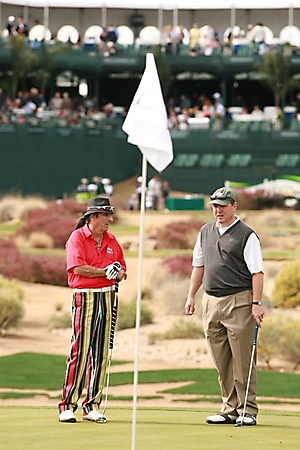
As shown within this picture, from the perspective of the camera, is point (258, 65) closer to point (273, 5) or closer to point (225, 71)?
point (225, 71)

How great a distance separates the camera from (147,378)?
53.8 ft

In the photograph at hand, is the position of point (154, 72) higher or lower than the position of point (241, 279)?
higher

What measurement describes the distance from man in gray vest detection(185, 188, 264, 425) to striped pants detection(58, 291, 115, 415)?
2.08 ft

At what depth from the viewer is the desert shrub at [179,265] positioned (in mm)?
25788

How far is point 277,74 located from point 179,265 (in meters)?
21.4

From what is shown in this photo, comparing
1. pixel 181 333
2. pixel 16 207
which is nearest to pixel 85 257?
pixel 181 333

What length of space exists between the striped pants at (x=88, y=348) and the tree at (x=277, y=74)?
1463 inches

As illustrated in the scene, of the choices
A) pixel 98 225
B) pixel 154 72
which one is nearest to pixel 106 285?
pixel 98 225

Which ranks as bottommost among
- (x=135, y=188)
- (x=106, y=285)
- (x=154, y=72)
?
(x=135, y=188)

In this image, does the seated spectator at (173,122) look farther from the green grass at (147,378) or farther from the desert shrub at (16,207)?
the green grass at (147,378)

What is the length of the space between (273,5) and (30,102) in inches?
593

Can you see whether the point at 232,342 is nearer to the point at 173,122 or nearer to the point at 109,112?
the point at 173,122

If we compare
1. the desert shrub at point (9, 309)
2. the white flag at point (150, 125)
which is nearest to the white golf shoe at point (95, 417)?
the white flag at point (150, 125)

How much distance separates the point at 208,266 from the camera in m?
8.90
